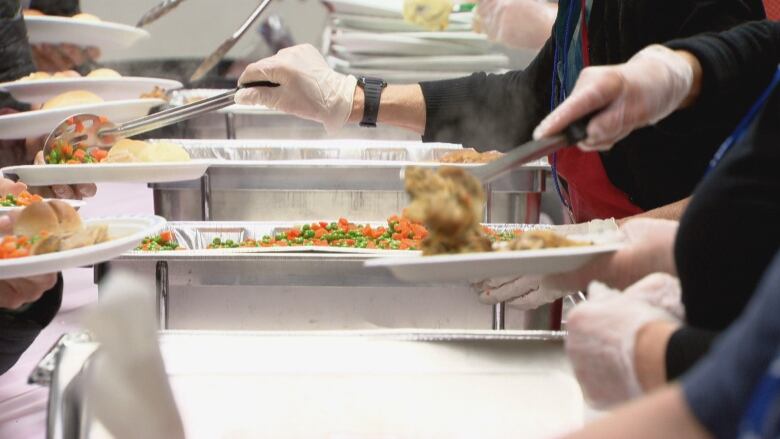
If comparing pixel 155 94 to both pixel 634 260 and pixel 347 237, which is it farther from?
pixel 634 260

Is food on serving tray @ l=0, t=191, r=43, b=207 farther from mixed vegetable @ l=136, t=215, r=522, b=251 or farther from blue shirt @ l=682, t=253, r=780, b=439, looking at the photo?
blue shirt @ l=682, t=253, r=780, b=439

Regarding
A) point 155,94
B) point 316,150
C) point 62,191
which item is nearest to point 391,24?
point 316,150

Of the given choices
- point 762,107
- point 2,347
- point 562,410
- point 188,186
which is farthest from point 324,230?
point 762,107

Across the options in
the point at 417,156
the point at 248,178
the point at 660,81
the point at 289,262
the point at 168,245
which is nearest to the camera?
the point at 660,81

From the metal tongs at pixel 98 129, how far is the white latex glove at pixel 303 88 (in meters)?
0.04

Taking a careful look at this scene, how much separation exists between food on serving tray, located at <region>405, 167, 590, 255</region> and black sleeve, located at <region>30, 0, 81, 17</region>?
251 centimetres

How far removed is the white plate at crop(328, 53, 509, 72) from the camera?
131 inches

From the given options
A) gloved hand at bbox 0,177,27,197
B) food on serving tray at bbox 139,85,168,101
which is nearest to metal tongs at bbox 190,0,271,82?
food on serving tray at bbox 139,85,168,101

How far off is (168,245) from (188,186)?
0.58 meters

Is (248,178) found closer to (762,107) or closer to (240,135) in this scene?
(240,135)

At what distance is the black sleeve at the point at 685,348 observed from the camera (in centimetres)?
64

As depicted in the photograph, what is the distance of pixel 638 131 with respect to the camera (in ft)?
4.94

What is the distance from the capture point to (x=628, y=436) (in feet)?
1.67

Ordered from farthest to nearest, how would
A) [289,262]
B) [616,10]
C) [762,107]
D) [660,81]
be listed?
[289,262] → [616,10] → [660,81] → [762,107]
